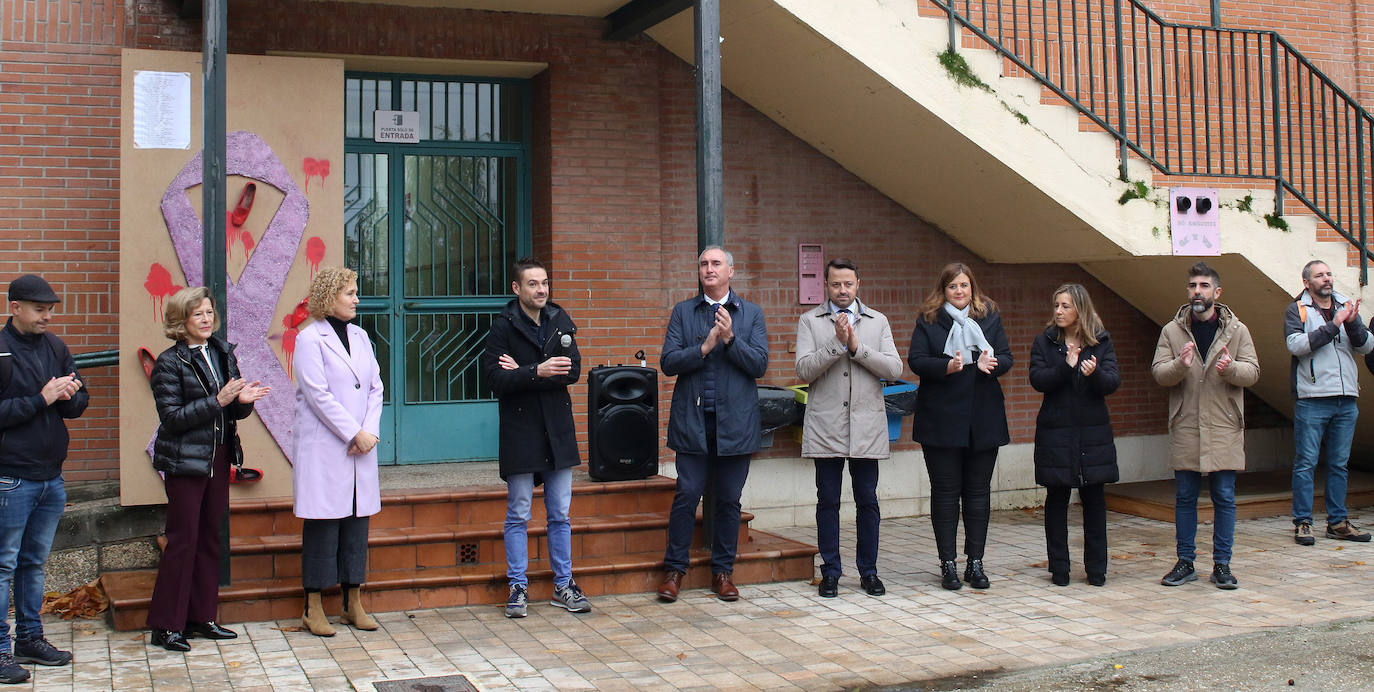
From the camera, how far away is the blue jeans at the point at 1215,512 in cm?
697

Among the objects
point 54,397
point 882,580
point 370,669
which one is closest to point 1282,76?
point 882,580

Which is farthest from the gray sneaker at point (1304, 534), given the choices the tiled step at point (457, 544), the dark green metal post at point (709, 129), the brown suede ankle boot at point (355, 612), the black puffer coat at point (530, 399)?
the brown suede ankle boot at point (355, 612)

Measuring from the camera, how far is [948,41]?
7754mm

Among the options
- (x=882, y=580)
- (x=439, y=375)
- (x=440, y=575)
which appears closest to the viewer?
(x=440, y=575)

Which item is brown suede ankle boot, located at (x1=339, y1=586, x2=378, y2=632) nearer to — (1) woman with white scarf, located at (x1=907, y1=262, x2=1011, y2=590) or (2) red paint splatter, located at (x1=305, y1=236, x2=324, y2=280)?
(2) red paint splatter, located at (x1=305, y1=236, x2=324, y2=280)

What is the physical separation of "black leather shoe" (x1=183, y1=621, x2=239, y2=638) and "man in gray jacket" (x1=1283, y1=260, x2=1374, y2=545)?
22.4 feet

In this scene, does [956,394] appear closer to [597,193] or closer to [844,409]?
[844,409]

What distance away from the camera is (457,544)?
6.72 metres

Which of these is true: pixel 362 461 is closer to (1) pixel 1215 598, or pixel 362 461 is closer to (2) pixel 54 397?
(2) pixel 54 397

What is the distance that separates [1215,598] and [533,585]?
12.4 feet

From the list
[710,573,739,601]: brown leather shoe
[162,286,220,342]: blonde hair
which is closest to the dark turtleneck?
[162,286,220,342]: blonde hair

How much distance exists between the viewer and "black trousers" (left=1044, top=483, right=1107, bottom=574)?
22.8ft

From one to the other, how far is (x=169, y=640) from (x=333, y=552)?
82cm

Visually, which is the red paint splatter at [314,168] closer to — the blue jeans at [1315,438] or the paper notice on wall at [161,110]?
the paper notice on wall at [161,110]
